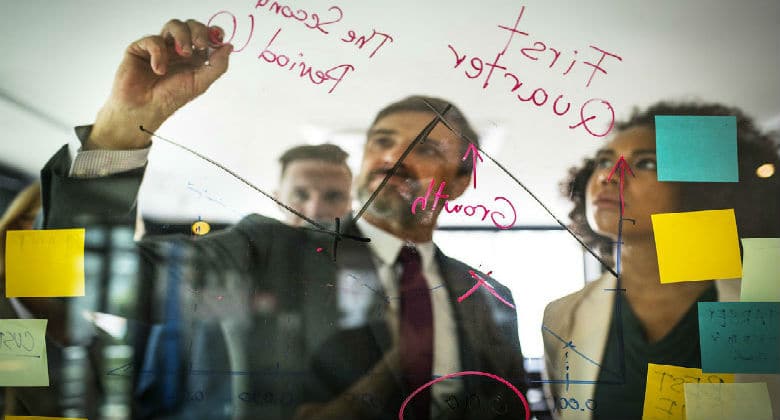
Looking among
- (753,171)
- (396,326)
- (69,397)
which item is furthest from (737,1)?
(69,397)

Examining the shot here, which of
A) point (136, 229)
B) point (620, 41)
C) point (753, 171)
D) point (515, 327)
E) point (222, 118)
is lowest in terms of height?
point (515, 327)

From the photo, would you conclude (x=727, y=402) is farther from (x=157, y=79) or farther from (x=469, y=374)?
(x=157, y=79)

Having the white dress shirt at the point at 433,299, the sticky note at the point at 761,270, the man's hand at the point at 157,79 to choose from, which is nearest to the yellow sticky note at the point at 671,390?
the sticky note at the point at 761,270

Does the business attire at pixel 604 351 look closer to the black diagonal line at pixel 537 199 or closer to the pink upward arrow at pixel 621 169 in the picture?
the black diagonal line at pixel 537 199

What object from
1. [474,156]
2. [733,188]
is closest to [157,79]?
[474,156]

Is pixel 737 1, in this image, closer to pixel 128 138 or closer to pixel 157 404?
pixel 128 138

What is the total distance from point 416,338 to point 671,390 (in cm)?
52

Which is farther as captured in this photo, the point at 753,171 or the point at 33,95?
the point at 33,95

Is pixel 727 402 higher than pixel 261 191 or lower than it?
lower

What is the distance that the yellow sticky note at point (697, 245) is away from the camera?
1.26 metres

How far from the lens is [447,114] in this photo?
1312 mm

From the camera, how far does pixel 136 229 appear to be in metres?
1.34

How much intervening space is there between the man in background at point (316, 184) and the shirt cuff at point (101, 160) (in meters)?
0.32

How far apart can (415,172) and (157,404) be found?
72 centimetres
